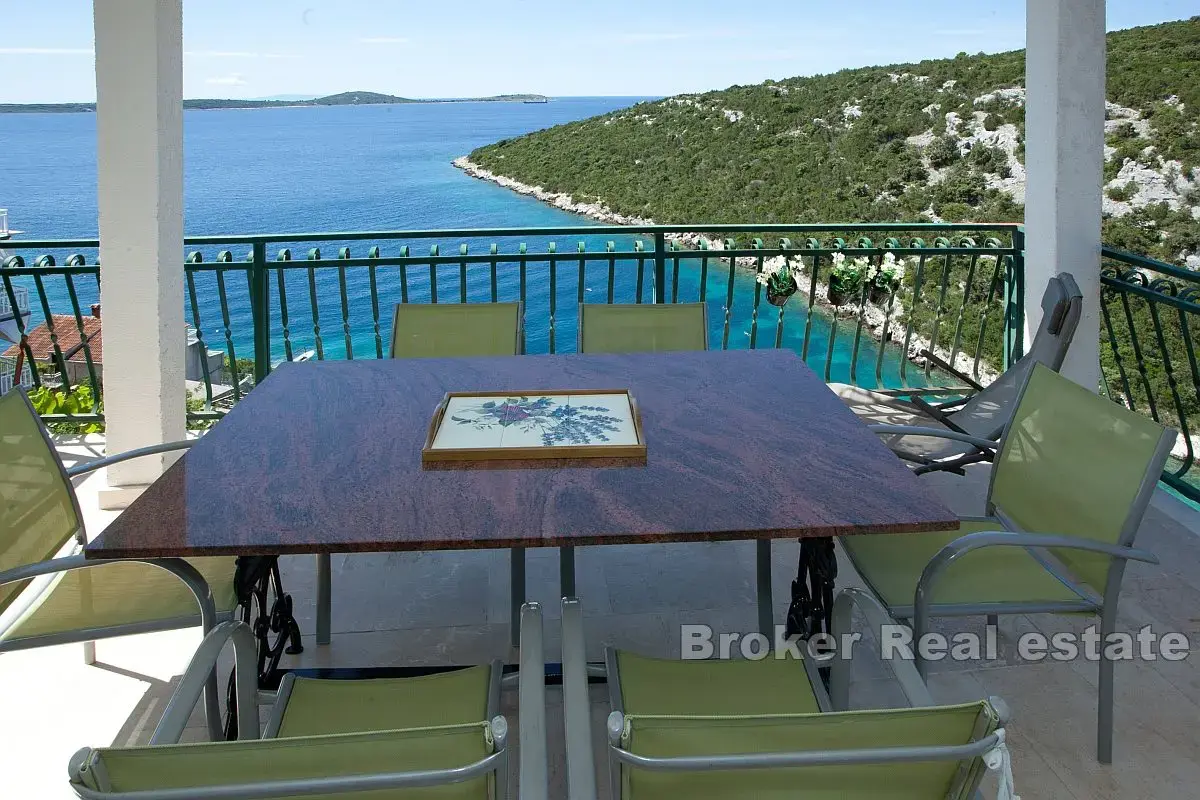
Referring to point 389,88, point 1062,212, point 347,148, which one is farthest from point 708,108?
point 347,148

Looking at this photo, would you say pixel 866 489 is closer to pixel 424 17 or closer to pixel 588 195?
pixel 588 195

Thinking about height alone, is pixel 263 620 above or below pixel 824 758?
below

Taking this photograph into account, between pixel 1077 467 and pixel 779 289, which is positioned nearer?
pixel 1077 467

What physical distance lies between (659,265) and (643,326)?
1.28 metres

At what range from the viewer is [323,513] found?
1.75m

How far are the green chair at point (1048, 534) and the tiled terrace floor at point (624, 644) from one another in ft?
0.53

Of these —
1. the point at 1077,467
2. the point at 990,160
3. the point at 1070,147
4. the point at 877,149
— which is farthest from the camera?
the point at 877,149

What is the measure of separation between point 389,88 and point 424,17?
12.9ft

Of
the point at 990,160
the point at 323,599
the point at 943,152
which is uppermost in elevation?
the point at 943,152

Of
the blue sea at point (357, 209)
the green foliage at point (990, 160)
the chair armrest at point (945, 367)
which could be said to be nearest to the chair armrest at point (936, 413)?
the chair armrest at point (945, 367)

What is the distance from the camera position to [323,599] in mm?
2611

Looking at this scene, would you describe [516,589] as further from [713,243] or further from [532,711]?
[713,243]

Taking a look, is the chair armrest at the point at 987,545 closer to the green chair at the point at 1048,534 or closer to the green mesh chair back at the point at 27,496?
the green chair at the point at 1048,534

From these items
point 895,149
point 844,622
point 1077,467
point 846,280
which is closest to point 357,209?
point 895,149
